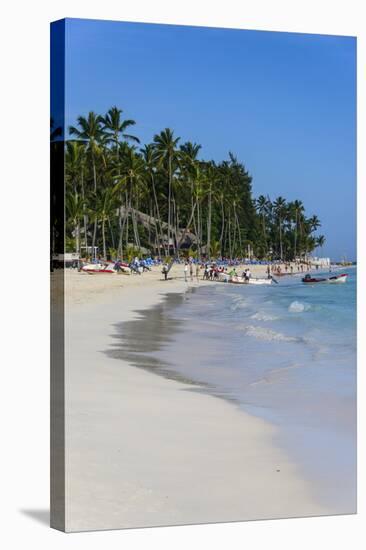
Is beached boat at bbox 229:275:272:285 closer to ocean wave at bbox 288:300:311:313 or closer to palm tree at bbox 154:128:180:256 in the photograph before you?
ocean wave at bbox 288:300:311:313

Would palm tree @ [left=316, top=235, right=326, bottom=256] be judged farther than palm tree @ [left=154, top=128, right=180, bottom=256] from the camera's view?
Yes

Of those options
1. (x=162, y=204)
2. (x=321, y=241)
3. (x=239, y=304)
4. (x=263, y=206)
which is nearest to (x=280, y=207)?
(x=263, y=206)

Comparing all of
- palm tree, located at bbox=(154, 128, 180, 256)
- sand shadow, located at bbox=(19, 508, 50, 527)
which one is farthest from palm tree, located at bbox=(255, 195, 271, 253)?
sand shadow, located at bbox=(19, 508, 50, 527)

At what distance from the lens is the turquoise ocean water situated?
9.84 metres

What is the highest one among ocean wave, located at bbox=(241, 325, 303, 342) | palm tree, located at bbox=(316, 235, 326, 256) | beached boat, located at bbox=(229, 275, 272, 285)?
palm tree, located at bbox=(316, 235, 326, 256)

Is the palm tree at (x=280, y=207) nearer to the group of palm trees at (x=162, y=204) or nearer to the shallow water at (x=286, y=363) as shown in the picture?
the group of palm trees at (x=162, y=204)

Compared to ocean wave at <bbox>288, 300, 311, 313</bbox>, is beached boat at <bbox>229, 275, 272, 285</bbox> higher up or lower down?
higher up

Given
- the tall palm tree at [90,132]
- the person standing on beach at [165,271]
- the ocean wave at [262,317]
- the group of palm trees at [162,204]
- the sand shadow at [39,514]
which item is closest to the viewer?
the tall palm tree at [90,132]

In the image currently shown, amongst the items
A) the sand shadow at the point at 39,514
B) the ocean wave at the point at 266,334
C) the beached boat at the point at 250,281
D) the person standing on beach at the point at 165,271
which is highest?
the person standing on beach at the point at 165,271

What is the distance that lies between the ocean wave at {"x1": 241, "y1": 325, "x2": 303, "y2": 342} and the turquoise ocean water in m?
0.01

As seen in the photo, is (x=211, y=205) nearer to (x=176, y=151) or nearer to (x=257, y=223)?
(x=257, y=223)

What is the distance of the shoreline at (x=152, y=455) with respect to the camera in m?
8.89

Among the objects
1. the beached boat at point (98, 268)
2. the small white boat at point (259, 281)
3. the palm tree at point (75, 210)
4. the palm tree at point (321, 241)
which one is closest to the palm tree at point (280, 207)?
the palm tree at point (321, 241)

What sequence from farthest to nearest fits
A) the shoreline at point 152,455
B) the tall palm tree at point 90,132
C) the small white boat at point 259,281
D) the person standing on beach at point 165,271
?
the small white boat at point 259,281 → the person standing on beach at point 165,271 → the tall palm tree at point 90,132 → the shoreline at point 152,455
